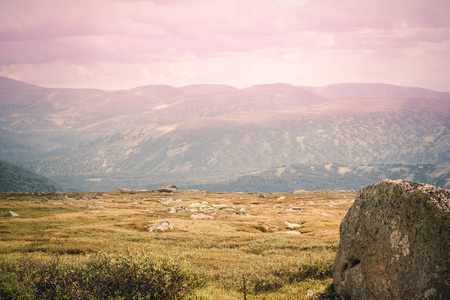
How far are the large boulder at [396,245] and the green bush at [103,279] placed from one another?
27.9ft

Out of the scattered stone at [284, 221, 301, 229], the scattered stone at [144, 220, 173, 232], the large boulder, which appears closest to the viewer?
the large boulder

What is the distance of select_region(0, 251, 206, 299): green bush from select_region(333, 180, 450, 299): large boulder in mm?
8495

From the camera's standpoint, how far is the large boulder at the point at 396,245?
39.8 feet

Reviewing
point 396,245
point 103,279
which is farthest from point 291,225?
point 103,279

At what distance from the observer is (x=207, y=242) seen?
129ft

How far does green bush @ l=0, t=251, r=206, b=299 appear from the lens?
13781 mm

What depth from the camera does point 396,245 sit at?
13695mm

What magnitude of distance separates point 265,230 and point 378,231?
45.1 m

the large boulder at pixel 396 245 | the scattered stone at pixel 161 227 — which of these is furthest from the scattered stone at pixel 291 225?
the large boulder at pixel 396 245

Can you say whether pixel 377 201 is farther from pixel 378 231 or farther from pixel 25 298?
pixel 25 298

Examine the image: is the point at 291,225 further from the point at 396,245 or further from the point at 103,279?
the point at 103,279

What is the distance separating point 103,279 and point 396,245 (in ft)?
43.3

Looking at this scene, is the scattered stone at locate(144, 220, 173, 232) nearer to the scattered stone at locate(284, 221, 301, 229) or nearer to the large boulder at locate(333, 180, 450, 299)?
the scattered stone at locate(284, 221, 301, 229)

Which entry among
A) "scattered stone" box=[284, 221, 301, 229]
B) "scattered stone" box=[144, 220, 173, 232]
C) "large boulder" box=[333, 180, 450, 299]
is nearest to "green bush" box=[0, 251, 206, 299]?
"large boulder" box=[333, 180, 450, 299]
